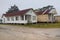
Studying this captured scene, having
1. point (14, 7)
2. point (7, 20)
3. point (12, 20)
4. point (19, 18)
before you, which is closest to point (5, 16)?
point (7, 20)

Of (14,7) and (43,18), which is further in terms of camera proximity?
(14,7)

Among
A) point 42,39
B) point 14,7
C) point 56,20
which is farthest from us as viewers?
point 14,7

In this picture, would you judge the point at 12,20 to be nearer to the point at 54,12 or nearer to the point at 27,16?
the point at 27,16

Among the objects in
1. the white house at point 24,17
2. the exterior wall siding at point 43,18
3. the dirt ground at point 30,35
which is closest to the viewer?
the dirt ground at point 30,35

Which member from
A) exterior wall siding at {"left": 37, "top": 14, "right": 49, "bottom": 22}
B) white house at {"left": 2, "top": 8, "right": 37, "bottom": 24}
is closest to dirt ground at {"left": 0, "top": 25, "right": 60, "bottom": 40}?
white house at {"left": 2, "top": 8, "right": 37, "bottom": 24}

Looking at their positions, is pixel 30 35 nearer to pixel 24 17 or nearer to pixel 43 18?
pixel 24 17

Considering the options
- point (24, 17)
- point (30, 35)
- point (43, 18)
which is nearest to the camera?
point (30, 35)

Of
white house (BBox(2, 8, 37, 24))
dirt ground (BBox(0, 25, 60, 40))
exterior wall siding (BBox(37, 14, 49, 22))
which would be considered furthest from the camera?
exterior wall siding (BBox(37, 14, 49, 22))

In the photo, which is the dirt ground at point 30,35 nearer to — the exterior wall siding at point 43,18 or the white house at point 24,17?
the white house at point 24,17

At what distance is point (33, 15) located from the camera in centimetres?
3641

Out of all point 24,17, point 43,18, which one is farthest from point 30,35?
point 43,18

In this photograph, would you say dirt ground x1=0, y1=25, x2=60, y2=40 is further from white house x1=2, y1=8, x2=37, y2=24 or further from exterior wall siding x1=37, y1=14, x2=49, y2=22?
exterior wall siding x1=37, y1=14, x2=49, y2=22

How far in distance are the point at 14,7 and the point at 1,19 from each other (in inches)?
884

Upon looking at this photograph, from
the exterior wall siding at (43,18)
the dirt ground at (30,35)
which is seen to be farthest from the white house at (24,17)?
the dirt ground at (30,35)
